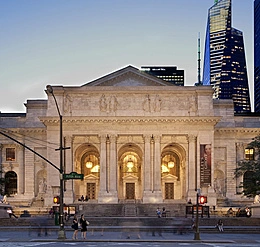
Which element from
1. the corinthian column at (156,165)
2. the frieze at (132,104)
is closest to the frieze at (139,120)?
the frieze at (132,104)

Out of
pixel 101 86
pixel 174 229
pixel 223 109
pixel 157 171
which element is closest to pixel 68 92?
pixel 101 86

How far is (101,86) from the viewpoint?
67688 mm

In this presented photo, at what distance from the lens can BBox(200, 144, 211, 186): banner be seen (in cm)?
6475

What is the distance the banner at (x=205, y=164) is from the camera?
6475cm

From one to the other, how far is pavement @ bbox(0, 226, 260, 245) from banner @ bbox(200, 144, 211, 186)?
74.1 feet

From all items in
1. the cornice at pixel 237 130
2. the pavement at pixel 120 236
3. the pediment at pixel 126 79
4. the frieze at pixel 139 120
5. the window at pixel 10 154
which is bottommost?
the pavement at pixel 120 236

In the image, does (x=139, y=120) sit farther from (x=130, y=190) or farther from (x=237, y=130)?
(x=237, y=130)

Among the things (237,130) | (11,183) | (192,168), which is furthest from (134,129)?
(11,183)

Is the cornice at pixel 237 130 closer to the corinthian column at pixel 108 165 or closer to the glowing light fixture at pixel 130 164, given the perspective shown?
the glowing light fixture at pixel 130 164

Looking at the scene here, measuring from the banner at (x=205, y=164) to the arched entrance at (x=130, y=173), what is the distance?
11.0 meters

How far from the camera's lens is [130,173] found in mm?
75562

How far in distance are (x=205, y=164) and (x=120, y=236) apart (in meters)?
28.7

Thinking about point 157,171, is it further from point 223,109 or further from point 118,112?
point 223,109

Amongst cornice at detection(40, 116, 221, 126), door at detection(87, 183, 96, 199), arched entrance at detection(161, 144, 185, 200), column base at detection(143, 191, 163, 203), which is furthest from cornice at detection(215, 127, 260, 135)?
door at detection(87, 183, 96, 199)
